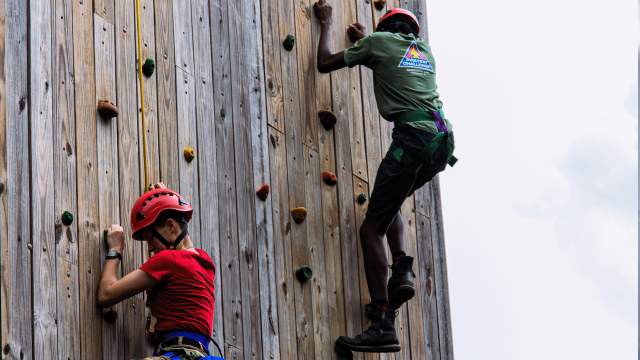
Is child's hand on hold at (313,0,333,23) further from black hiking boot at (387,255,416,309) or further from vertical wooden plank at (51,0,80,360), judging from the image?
vertical wooden plank at (51,0,80,360)

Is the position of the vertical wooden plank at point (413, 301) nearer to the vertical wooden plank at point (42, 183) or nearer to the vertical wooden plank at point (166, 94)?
the vertical wooden plank at point (166, 94)

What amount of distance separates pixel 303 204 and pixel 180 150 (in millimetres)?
1110

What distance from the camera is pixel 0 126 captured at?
13.8ft

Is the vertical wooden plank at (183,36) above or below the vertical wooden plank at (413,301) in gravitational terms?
above

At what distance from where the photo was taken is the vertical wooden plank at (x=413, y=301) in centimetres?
672

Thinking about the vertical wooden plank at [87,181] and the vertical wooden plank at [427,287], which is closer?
the vertical wooden plank at [87,181]

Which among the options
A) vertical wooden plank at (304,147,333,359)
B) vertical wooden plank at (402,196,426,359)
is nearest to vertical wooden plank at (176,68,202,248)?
vertical wooden plank at (304,147,333,359)

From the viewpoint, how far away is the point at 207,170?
5465mm

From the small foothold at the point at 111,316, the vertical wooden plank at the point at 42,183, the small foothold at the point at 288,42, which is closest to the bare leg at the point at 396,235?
the small foothold at the point at 288,42

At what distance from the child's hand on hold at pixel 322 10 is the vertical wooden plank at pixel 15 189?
2.59m

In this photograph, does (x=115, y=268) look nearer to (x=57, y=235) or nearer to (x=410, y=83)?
(x=57, y=235)

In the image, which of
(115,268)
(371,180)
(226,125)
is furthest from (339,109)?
(115,268)

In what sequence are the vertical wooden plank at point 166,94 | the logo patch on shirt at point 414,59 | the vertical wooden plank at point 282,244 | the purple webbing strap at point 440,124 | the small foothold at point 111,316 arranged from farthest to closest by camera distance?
the logo patch on shirt at point 414,59, the purple webbing strap at point 440,124, the vertical wooden plank at point 282,244, the vertical wooden plank at point 166,94, the small foothold at point 111,316

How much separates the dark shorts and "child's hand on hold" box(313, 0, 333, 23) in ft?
3.90
